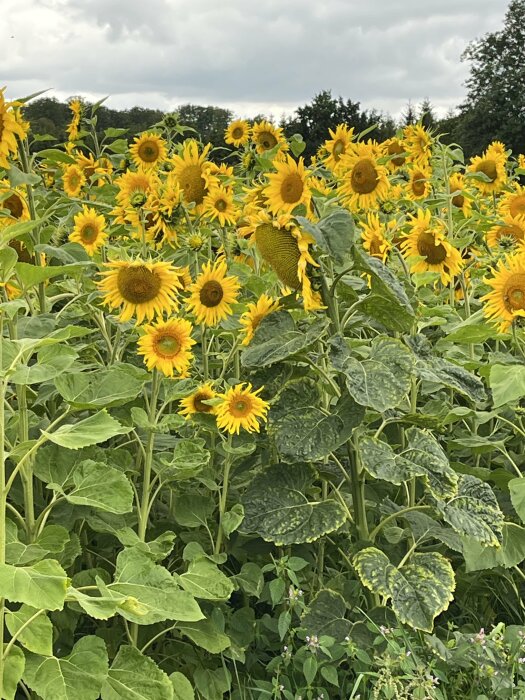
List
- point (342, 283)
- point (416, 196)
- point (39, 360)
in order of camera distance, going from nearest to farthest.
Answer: point (39, 360) < point (342, 283) < point (416, 196)

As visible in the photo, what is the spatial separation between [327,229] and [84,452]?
2.88 ft

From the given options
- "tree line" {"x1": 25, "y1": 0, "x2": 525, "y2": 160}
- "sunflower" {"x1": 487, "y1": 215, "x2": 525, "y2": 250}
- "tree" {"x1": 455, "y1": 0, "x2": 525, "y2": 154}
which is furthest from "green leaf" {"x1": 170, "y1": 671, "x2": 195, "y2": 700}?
"tree" {"x1": 455, "y1": 0, "x2": 525, "y2": 154}

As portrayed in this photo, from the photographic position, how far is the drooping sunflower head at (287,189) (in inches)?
97.6

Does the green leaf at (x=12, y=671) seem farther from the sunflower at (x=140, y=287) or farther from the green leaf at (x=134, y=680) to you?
the sunflower at (x=140, y=287)

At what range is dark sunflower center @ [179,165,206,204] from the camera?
3.25 metres

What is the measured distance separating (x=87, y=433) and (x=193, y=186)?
1.63 metres

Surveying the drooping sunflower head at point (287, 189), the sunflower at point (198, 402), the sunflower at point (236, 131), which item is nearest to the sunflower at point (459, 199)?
the sunflower at point (236, 131)

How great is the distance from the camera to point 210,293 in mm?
2621

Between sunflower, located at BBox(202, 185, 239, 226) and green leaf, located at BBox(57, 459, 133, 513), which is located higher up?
sunflower, located at BBox(202, 185, 239, 226)

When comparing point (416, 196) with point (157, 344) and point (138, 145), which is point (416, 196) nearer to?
point (138, 145)

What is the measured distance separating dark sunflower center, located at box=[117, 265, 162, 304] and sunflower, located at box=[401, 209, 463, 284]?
1085 mm

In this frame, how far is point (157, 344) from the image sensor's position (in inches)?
90.4

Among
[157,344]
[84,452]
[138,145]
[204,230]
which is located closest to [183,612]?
[84,452]

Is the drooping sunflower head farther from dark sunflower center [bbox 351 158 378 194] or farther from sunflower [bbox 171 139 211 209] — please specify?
dark sunflower center [bbox 351 158 378 194]
